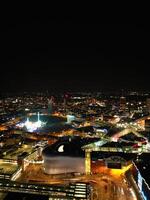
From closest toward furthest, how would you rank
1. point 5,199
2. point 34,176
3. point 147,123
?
point 5,199 < point 34,176 < point 147,123

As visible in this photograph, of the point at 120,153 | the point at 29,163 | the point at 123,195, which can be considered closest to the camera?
the point at 123,195

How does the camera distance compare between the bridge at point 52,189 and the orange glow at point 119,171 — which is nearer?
the bridge at point 52,189

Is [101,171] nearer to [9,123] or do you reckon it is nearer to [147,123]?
[147,123]

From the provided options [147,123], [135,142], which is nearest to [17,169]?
[135,142]

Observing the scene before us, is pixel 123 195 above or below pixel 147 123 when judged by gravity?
below

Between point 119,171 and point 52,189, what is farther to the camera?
point 119,171

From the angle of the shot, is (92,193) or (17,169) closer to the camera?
(92,193)

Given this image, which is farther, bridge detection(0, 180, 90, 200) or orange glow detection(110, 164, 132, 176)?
orange glow detection(110, 164, 132, 176)

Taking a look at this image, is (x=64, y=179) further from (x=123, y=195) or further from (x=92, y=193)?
(x=123, y=195)
